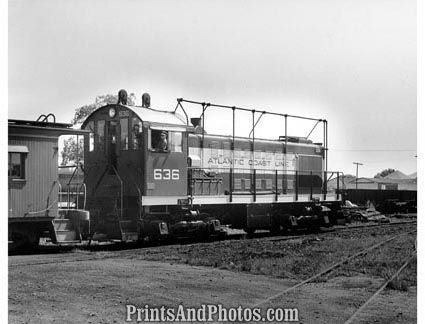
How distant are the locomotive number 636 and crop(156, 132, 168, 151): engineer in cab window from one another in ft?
1.95

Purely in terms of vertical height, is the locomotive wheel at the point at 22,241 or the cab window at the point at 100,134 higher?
the cab window at the point at 100,134

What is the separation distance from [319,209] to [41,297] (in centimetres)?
1497

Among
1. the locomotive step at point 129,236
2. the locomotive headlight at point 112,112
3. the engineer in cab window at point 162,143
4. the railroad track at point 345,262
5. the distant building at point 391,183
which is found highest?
the locomotive headlight at point 112,112

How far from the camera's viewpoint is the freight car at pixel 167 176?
14.7 meters

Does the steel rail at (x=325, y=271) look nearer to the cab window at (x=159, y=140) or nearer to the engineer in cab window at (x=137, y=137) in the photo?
the cab window at (x=159, y=140)

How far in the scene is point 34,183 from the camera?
12.7m

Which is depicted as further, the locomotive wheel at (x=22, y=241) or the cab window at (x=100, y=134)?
the cab window at (x=100, y=134)

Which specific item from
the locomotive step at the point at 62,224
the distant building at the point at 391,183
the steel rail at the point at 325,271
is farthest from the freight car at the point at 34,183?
the distant building at the point at 391,183

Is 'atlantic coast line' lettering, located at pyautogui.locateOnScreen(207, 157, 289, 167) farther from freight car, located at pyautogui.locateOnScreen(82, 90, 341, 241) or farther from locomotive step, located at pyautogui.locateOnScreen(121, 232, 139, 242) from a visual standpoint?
locomotive step, located at pyautogui.locateOnScreen(121, 232, 139, 242)

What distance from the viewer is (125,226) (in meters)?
14.4

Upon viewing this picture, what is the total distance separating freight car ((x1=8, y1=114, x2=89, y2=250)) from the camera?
1237cm

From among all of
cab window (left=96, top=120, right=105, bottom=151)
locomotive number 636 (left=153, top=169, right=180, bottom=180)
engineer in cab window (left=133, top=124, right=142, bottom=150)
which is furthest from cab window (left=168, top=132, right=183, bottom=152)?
cab window (left=96, top=120, right=105, bottom=151)
